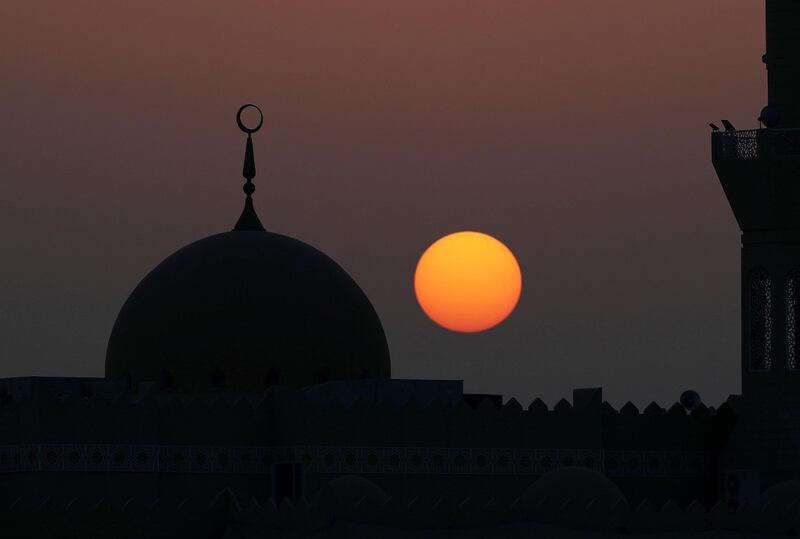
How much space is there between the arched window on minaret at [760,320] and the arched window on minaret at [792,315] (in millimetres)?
315

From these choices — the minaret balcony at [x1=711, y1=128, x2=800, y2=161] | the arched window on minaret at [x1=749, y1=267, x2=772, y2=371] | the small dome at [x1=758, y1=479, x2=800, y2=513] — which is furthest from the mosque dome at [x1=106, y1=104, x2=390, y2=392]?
the small dome at [x1=758, y1=479, x2=800, y2=513]

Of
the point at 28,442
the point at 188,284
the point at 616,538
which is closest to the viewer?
the point at 616,538


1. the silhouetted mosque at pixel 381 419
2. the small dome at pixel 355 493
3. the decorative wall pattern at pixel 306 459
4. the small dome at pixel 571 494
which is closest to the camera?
the small dome at pixel 355 493

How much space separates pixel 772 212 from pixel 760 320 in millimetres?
1953

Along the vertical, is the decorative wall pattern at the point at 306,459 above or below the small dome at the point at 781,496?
above

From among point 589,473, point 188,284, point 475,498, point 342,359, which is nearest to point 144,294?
point 188,284

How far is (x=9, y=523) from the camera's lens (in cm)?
3522

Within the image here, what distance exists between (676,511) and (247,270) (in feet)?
37.3

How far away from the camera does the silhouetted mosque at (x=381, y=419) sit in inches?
1550

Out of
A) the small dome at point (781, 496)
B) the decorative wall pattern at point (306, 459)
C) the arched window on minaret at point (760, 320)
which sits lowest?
the small dome at point (781, 496)

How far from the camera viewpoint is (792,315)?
4119 centimetres

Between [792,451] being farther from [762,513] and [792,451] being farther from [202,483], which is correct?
[202,483]

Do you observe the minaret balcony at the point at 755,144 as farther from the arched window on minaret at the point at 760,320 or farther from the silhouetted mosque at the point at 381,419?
the arched window on minaret at the point at 760,320

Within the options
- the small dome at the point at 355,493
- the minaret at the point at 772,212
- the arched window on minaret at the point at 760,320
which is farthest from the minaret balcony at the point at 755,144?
the small dome at the point at 355,493
